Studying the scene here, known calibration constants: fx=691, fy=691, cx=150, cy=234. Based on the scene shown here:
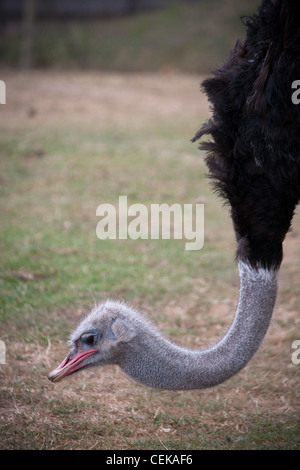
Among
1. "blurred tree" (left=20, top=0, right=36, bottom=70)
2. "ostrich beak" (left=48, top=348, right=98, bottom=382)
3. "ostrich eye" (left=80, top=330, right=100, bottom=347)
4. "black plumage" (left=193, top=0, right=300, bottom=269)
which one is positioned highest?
"blurred tree" (left=20, top=0, right=36, bottom=70)

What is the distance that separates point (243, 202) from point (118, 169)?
461cm

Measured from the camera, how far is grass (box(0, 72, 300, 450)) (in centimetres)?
338

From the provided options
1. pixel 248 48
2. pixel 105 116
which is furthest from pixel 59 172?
pixel 248 48

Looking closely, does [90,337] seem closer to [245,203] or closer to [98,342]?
[98,342]

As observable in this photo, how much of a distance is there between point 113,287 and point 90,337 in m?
1.87

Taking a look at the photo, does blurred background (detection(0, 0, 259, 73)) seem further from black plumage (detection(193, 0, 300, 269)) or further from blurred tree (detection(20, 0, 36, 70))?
black plumage (detection(193, 0, 300, 269))

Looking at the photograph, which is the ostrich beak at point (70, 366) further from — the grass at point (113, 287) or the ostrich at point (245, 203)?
the grass at point (113, 287)

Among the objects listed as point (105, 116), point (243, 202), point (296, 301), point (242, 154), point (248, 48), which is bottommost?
point (296, 301)

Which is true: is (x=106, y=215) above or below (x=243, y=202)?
above

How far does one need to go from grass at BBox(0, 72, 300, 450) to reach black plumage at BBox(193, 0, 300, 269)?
0.96m

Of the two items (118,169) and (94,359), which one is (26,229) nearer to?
(118,169)

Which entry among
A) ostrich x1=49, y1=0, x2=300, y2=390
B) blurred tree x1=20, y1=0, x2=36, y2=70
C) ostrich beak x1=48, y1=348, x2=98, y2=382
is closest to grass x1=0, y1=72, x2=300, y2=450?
ostrich beak x1=48, y1=348, x2=98, y2=382

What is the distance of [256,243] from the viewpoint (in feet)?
10.2

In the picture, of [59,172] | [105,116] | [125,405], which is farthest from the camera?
[105,116]
